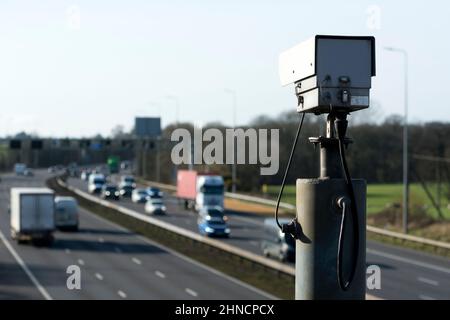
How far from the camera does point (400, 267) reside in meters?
38.8

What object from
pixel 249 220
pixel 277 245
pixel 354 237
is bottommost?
pixel 249 220

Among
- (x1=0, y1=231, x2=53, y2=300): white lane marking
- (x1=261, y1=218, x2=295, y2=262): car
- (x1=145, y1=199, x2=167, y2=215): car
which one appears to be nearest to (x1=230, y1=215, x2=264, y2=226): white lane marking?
(x1=145, y1=199, x2=167, y2=215): car

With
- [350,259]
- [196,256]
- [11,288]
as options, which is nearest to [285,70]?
[350,259]

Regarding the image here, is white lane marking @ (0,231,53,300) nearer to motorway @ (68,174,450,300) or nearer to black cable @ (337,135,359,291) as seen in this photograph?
motorway @ (68,174,450,300)

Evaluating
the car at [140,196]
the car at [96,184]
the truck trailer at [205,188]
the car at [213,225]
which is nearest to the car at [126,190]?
the car at [96,184]

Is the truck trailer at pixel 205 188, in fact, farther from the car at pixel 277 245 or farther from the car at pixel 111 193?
the car at pixel 111 193

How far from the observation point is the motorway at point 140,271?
102 ft

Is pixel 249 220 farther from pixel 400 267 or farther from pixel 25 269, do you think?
pixel 25 269

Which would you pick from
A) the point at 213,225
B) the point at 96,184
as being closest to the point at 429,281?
the point at 213,225

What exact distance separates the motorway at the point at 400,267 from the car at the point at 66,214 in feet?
24.1

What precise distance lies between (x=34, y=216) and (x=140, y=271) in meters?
13.1

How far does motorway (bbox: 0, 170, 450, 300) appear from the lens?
31219 mm

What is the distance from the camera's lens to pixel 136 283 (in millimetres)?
35469

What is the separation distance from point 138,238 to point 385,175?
920 inches
